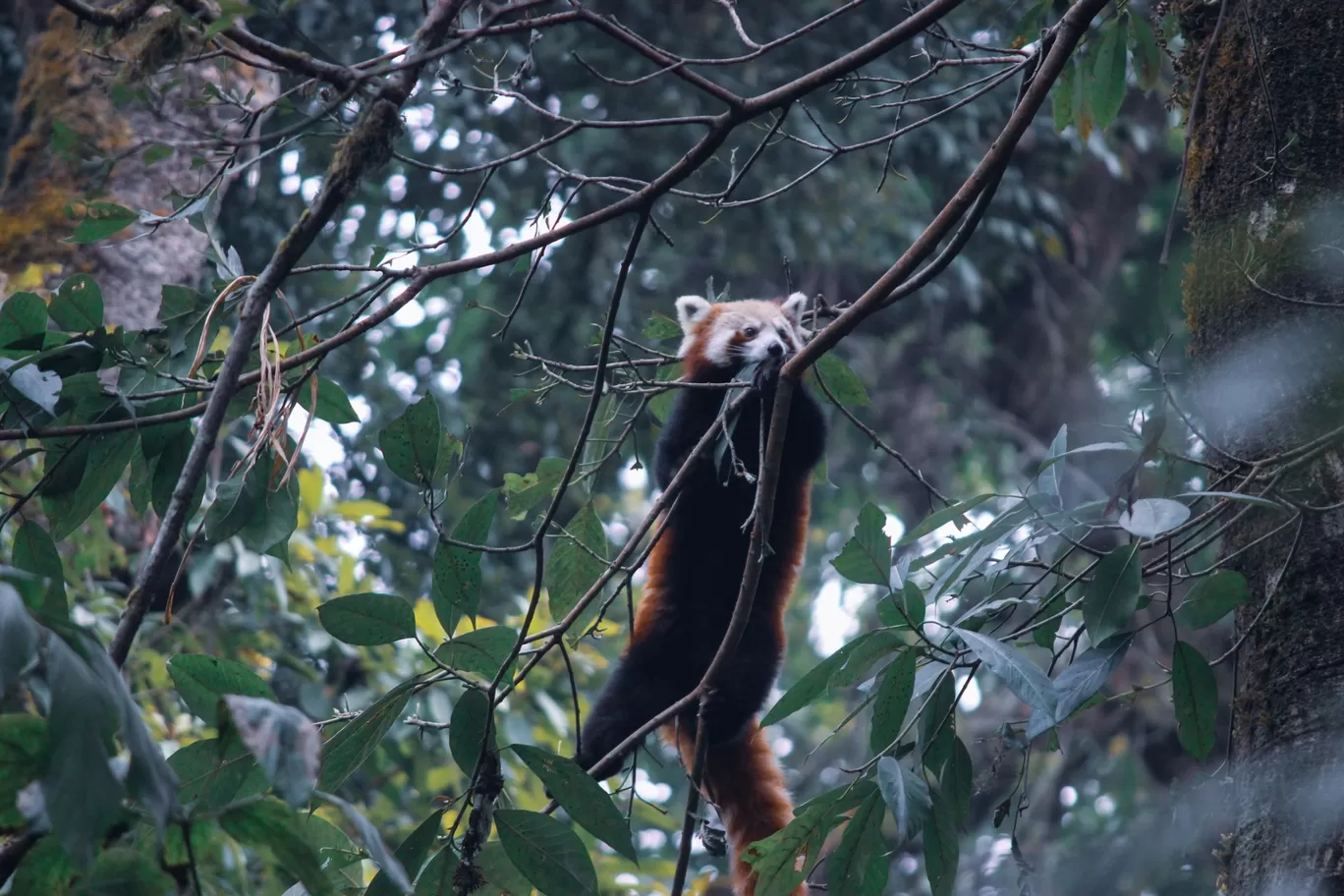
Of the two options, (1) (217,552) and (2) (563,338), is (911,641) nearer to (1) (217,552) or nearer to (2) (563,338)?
(1) (217,552)

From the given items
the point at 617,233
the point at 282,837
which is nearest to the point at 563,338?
the point at 617,233

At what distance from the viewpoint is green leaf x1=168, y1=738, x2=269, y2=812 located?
1636mm

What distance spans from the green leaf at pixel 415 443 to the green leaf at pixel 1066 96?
183 cm

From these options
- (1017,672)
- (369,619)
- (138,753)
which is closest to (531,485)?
(369,619)

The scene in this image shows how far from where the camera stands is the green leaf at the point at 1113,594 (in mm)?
1751

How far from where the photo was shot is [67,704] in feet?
3.44

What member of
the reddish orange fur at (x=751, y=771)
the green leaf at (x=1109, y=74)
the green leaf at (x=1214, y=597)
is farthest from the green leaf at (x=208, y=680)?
the green leaf at (x=1109, y=74)

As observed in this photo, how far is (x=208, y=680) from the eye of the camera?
1597 mm

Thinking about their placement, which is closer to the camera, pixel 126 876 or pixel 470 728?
pixel 126 876

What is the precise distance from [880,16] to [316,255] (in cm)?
380

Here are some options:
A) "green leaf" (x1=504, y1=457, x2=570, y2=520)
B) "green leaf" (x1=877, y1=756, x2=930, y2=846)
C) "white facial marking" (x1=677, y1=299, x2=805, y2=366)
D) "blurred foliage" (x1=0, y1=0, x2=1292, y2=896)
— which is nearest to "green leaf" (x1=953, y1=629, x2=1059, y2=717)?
"blurred foliage" (x1=0, y1=0, x2=1292, y2=896)

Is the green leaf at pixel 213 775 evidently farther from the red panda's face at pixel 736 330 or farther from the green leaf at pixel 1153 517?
the red panda's face at pixel 736 330

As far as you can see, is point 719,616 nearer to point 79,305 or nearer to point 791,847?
point 791,847

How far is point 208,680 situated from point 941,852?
118 centimetres
